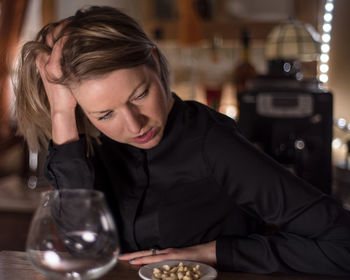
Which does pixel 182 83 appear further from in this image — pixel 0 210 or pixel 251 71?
pixel 0 210

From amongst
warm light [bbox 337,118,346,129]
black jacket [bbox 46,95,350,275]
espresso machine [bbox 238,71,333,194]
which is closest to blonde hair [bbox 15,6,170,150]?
black jacket [bbox 46,95,350,275]

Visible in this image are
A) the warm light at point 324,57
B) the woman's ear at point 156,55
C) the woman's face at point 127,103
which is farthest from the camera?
the warm light at point 324,57

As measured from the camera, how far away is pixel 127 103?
1.09 m

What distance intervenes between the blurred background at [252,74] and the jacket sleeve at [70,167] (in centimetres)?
67

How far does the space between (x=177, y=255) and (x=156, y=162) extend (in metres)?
0.28

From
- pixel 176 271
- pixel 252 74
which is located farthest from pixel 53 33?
pixel 252 74

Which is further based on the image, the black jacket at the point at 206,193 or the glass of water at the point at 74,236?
the black jacket at the point at 206,193

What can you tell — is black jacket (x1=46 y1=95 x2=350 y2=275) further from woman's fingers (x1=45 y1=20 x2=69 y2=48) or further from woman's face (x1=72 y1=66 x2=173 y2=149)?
woman's fingers (x1=45 y1=20 x2=69 y2=48)

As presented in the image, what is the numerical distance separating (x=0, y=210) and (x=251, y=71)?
1.81 m

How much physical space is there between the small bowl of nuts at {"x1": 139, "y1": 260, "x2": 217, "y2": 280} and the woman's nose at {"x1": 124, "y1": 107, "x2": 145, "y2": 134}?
27 cm

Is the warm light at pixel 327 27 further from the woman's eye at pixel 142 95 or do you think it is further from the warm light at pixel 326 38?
the woman's eye at pixel 142 95

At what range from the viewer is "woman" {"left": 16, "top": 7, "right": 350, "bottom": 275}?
3.60ft

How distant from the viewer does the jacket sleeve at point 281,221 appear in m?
1.09

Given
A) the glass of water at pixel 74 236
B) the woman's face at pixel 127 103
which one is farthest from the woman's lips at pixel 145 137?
the glass of water at pixel 74 236
